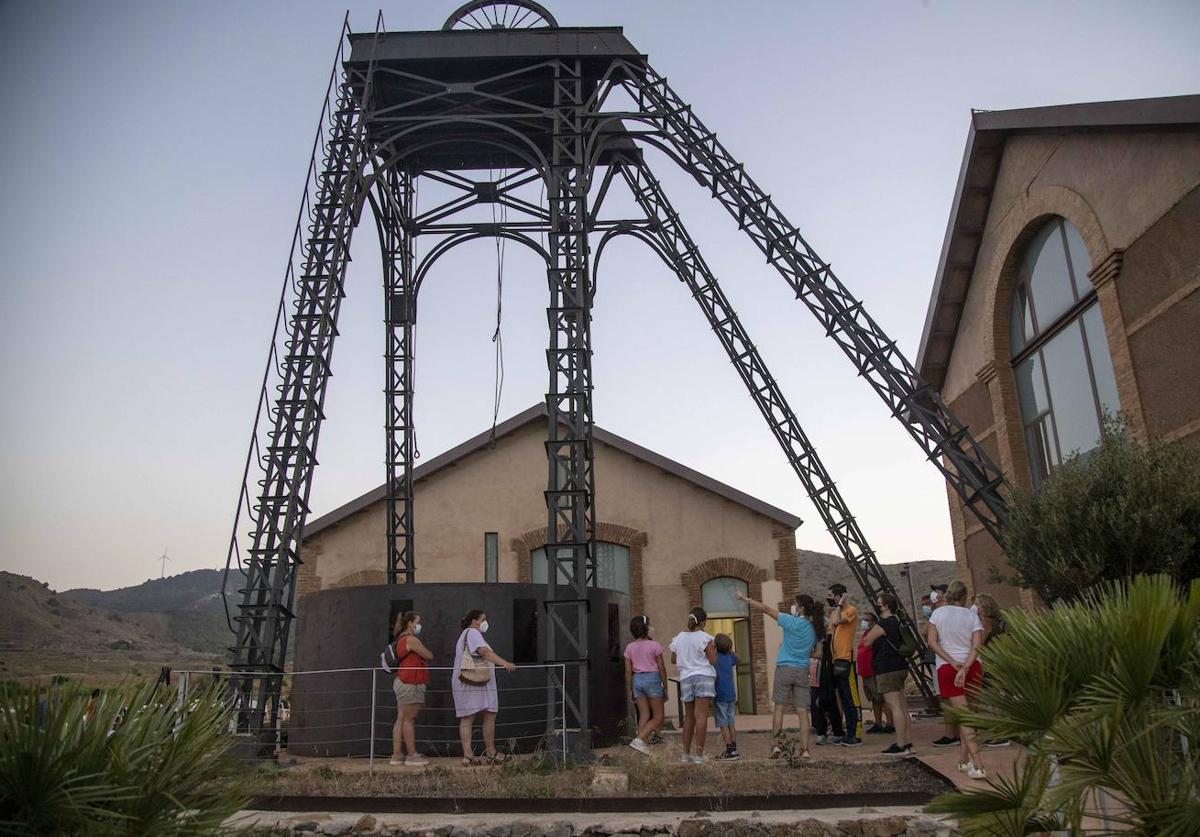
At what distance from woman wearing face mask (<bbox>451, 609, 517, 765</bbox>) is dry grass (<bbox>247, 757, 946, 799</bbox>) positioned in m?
0.45

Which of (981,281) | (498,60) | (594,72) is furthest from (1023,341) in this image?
(498,60)

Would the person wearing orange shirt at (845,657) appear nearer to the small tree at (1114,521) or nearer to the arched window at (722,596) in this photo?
the small tree at (1114,521)

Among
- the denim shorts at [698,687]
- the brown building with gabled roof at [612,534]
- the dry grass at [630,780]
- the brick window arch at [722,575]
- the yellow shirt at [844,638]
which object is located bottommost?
the dry grass at [630,780]

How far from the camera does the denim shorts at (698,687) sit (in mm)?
10273

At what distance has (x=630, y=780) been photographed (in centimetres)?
898

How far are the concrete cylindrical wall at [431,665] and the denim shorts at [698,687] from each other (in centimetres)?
246

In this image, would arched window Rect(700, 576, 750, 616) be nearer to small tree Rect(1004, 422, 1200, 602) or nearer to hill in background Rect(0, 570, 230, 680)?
small tree Rect(1004, 422, 1200, 602)

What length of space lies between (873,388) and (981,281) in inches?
211

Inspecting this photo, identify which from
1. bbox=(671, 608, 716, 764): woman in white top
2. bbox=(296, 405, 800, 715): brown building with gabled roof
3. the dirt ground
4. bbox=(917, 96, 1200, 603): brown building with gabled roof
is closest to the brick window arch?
bbox=(296, 405, 800, 715): brown building with gabled roof

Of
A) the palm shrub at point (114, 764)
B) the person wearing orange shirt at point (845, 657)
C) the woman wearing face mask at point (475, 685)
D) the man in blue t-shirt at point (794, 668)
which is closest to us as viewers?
the palm shrub at point (114, 764)

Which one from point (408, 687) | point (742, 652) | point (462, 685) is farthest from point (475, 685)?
point (742, 652)

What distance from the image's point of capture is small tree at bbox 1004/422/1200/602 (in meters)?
9.79

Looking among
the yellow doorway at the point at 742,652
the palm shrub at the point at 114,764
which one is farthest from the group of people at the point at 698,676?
the yellow doorway at the point at 742,652

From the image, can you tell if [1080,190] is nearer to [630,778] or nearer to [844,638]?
[844,638]
